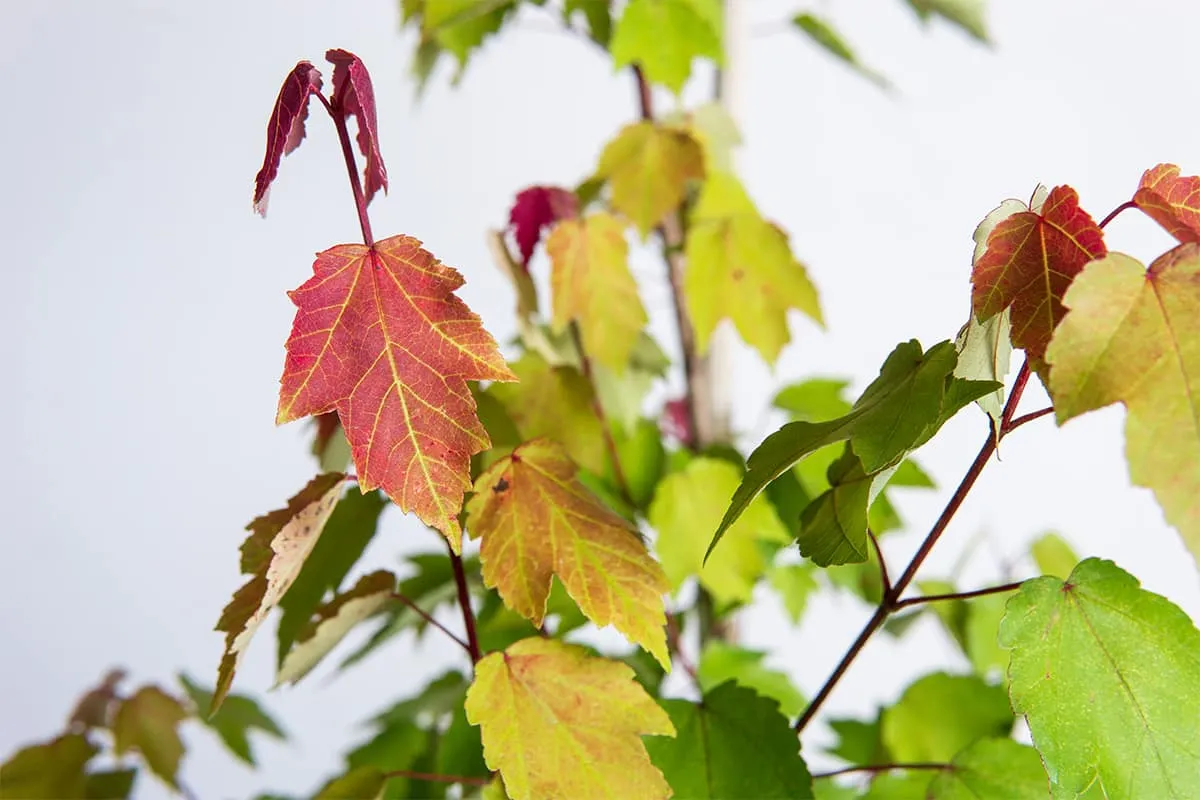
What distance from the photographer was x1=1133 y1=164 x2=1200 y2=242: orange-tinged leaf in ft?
1.03

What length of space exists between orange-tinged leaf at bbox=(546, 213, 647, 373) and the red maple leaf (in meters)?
0.01

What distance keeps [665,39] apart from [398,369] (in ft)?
1.21

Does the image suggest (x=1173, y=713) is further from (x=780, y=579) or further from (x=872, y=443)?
(x=780, y=579)

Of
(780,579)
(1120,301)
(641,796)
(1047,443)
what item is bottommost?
(641,796)

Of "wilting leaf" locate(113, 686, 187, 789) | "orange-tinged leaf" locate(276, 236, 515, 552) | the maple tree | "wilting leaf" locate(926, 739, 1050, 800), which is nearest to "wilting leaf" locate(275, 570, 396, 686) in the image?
the maple tree

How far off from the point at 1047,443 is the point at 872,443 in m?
0.69

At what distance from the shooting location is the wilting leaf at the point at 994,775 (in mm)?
408

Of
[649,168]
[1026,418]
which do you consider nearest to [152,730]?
[649,168]

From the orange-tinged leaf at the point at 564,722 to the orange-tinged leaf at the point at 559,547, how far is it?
0.02m

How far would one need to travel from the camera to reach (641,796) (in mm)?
350

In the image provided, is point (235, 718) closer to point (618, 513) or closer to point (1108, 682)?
point (618, 513)

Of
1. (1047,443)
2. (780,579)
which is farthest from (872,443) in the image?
(1047,443)

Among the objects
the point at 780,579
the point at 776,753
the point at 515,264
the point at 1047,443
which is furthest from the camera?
the point at 1047,443

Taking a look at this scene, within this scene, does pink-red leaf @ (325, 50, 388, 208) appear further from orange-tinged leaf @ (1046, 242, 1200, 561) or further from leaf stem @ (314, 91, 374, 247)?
orange-tinged leaf @ (1046, 242, 1200, 561)
